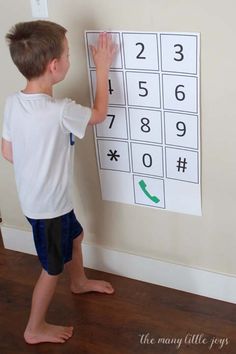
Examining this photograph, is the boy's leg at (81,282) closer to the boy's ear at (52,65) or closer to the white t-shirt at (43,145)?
the white t-shirt at (43,145)

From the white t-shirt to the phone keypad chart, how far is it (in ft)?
0.66

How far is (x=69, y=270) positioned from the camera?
1.94 m

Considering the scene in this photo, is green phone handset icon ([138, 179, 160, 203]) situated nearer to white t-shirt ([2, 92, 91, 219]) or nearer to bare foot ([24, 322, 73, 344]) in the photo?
white t-shirt ([2, 92, 91, 219])

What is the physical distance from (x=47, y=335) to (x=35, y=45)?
96 cm

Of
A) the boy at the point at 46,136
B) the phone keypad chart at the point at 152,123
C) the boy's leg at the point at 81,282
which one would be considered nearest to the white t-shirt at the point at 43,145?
the boy at the point at 46,136

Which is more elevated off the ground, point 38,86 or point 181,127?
point 38,86

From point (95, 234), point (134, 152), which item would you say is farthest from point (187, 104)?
point (95, 234)

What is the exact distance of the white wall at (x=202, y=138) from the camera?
1485 mm

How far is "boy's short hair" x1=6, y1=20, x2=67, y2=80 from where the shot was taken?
1.45 m

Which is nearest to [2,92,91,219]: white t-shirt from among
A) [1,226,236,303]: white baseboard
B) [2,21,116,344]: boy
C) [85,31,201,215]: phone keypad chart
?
[2,21,116,344]: boy

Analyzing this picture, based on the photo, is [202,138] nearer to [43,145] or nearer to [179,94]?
[179,94]

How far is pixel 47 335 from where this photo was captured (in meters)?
1.75

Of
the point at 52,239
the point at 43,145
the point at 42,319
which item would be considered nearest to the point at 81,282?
the point at 42,319

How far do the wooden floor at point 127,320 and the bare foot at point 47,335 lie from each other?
2cm
